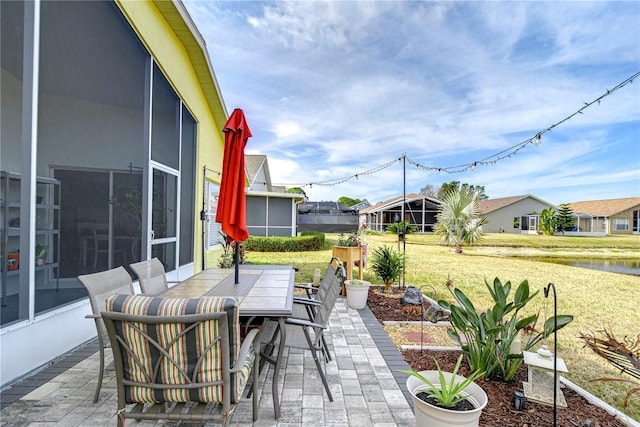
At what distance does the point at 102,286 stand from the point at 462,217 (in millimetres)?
14832

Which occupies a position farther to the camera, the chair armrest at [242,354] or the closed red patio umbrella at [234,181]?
the closed red patio umbrella at [234,181]

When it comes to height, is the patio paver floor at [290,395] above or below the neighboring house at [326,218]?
below

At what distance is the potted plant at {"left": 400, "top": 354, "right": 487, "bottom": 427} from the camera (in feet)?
5.69

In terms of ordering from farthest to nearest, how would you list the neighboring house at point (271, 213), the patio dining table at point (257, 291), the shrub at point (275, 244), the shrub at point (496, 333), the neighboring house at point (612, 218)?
the neighboring house at point (612, 218), the neighboring house at point (271, 213), the shrub at point (275, 244), the shrub at point (496, 333), the patio dining table at point (257, 291)

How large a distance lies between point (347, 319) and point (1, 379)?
3.56m

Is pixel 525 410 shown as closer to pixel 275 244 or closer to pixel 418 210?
pixel 275 244

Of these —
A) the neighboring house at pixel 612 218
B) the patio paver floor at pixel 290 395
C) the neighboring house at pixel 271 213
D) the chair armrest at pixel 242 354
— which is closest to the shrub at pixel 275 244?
the neighboring house at pixel 271 213

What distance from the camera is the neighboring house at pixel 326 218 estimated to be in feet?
79.4

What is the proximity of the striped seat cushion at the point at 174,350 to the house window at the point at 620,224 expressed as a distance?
1742 inches

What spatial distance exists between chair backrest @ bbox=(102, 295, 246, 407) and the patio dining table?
1.89ft

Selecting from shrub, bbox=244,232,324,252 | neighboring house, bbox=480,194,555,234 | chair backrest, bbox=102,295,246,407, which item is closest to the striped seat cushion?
chair backrest, bbox=102,295,246,407

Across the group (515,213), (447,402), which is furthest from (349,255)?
(515,213)

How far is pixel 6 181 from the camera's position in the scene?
2600 mm

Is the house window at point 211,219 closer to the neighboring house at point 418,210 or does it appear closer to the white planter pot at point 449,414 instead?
the white planter pot at point 449,414
